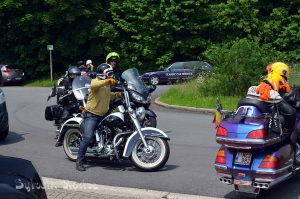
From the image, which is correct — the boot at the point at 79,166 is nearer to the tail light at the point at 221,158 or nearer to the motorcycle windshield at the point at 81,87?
the motorcycle windshield at the point at 81,87

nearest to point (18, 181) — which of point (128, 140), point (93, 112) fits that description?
point (128, 140)

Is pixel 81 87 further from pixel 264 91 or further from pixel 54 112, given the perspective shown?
pixel 264 91

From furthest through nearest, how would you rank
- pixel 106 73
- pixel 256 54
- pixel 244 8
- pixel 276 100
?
pixel 244 8, pixel 256 54, pixel 106 73, pixel 276 100

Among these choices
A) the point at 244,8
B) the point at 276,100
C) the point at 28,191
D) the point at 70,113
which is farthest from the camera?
the point at 244,8

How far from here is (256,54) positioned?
19.6m

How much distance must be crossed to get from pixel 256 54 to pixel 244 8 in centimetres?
2102

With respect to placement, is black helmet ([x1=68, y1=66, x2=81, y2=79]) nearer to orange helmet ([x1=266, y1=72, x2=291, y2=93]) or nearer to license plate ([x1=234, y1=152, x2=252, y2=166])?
orange helmet ([x1=266, y1=72, x2=291, y2=93])

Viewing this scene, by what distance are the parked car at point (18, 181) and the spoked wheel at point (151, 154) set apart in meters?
3.42

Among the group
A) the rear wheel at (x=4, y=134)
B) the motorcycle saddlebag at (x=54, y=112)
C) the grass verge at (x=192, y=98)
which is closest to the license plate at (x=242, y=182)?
the motorcycle saddlebag at (x=54, y=112)

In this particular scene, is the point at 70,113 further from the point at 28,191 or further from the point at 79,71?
the point at 28,191

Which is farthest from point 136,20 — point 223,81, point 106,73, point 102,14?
point 106,73

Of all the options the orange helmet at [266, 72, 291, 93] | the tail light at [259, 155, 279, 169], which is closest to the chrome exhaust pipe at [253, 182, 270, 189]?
the tail light at [259, 155, 279, 169]

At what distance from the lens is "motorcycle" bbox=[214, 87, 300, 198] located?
6703 millimetres

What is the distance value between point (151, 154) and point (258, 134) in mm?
2435
